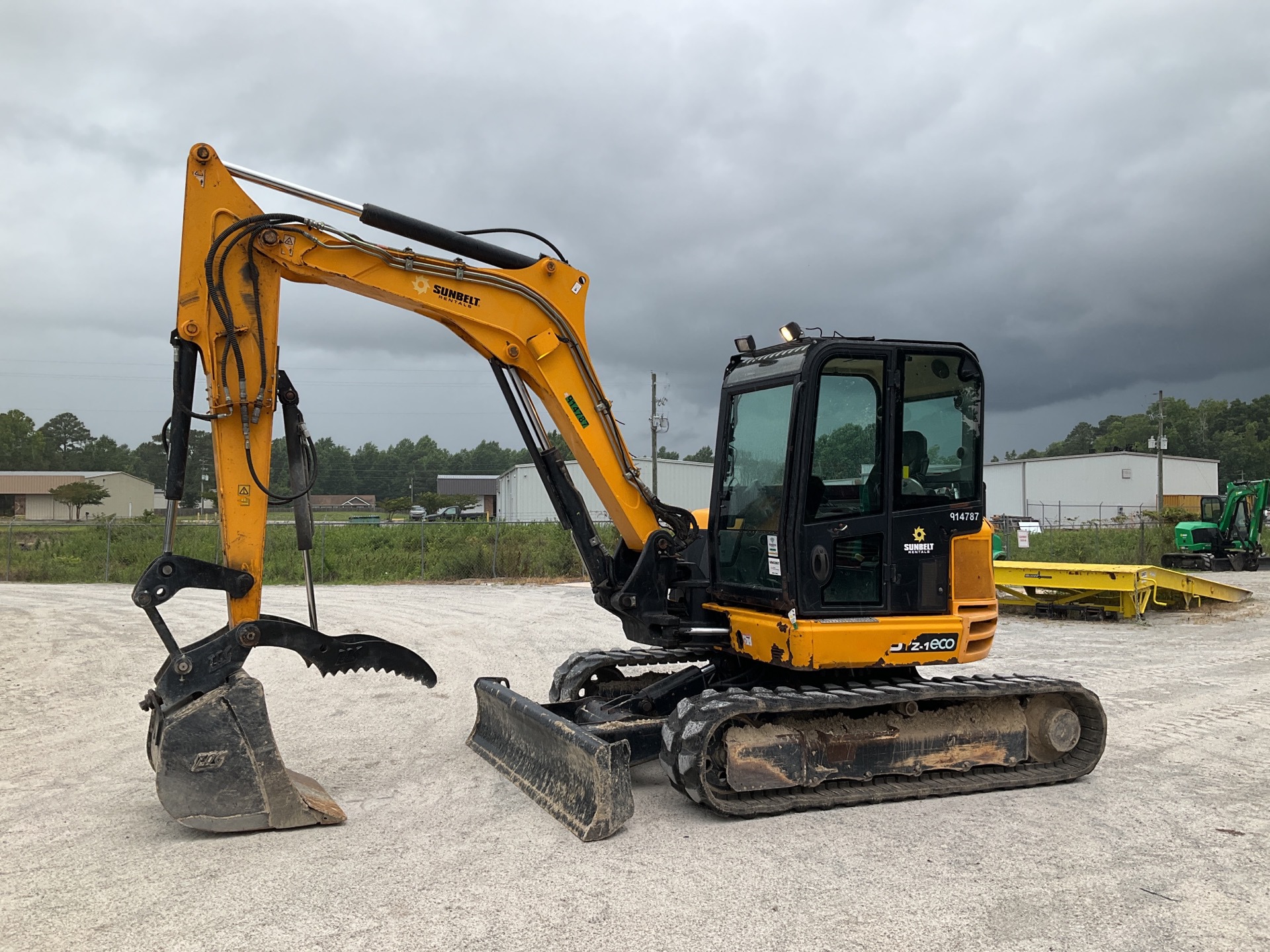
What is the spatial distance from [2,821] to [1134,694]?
9.58 m

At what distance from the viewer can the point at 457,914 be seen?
14.4 ft

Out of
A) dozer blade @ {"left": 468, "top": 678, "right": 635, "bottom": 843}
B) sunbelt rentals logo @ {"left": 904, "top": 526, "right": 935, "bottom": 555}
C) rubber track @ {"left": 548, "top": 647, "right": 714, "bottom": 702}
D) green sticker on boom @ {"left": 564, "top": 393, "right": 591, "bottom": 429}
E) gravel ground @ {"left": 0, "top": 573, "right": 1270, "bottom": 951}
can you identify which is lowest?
gravel ground @ {"left": 0, "top": 573, "right": 1270, "bottom": 951}

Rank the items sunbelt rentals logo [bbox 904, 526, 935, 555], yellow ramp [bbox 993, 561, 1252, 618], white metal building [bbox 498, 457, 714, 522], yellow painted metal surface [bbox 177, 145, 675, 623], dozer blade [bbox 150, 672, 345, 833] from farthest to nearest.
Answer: white metal building [bbox 498, 457, 714, 522] → yellow ramp [bbox 993, 561, 1252, 618] → sunbelt rentals logo [bbox 904, 526, 935, 555] → yellow painted metal surface [bbox 177, 145, 675, 623] → dozer blade [bbox 150, 672, 345, 833]

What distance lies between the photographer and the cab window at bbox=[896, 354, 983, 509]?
6742 mm

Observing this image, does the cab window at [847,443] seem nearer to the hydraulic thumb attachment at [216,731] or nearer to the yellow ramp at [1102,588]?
the hydraulic thumb attachment at [216,731]

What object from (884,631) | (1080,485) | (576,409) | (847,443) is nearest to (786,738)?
(884,631)

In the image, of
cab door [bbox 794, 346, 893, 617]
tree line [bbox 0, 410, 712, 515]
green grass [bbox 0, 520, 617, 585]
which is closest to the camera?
cab door [bbox 794, 346, 893, 617]

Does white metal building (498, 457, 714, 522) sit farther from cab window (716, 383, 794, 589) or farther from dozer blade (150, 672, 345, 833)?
dozer blade (150, 672, 345, 833)

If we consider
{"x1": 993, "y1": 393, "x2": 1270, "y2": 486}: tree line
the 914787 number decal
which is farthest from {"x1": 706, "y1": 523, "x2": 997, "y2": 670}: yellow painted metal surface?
{"x1": 993, "y1": 393, "x2": 1270, "y2": 486}: tree line

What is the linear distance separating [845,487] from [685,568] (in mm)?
1352

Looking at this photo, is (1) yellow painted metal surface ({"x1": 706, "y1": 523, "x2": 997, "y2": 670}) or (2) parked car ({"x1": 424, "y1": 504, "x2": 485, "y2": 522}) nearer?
(1) yellow painted metal surface ({"x1": 706, "y1": 523, "x2": 997, "y2": 670})

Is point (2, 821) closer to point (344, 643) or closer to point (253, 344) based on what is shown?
point (344, 643)

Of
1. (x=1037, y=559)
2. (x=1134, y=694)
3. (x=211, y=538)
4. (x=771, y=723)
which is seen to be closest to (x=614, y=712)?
(x=771, y=723)

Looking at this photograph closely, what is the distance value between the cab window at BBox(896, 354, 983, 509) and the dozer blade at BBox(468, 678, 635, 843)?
263 cm
